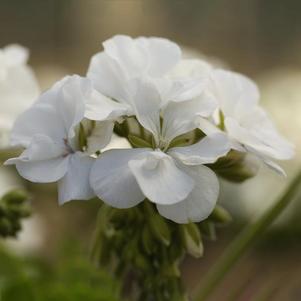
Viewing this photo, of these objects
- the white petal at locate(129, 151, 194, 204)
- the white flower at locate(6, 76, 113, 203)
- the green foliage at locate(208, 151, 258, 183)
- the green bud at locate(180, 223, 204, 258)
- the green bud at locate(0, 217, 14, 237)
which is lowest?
the green bud at locate(0, 217, 14, 237)

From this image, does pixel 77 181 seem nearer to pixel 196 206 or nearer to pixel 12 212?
pixel 196 206

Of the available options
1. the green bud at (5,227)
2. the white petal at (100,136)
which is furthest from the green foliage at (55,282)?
the white petal at (100,136)

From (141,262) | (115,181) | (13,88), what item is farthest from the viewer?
(13,88)

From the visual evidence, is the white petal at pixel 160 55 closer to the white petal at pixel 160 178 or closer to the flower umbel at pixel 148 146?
the flower umbel at pixel 148 146

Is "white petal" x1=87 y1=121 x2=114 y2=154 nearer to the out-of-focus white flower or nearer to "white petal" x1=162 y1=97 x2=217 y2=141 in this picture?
"white petal" x1=162 y1=97 x2=217 y2=141

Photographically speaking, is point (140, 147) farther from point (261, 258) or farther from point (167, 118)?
point (261, 258)

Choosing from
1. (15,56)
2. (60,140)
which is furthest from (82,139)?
(15,56)

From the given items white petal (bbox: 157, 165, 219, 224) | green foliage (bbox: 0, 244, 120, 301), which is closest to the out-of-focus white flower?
green foliage (bbox: 0, 244, 120, 301)
